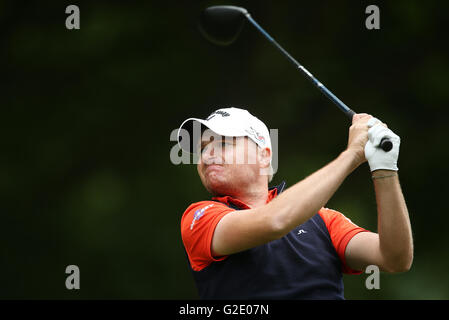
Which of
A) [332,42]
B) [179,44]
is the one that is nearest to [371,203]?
[332,42]

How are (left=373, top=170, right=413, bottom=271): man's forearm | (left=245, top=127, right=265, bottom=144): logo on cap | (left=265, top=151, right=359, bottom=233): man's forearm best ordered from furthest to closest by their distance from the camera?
(left=245, top=127, right=265, bottom=144): logo on cap
(left=373, top=170, right=413, bottom=271): man's forearm
(left=265, top=151, right=359, bottom=233): man's forearm

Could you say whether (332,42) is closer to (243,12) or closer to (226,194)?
(243,12)

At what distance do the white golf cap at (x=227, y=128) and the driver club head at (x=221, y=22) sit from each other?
89 cm

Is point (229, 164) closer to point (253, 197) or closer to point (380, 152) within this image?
point (253, 197)

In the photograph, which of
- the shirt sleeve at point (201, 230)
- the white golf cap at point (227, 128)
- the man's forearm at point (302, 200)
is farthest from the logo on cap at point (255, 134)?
the man's forearm at point (302, 200)

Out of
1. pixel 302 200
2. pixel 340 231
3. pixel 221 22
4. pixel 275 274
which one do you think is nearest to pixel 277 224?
pixel 302 200

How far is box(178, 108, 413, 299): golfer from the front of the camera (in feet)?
6.01

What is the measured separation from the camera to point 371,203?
17.2 feet

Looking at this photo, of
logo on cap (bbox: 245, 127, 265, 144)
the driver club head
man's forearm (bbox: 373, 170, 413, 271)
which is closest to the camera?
man's forearm (bbox: 373, 170, 413, 271)

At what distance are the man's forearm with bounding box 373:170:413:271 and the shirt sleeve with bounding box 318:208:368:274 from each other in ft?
0.54

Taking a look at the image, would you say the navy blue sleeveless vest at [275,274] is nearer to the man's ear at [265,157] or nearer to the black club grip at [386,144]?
the man's ear at [265,157]

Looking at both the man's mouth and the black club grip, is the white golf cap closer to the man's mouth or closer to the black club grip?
the man's mouth

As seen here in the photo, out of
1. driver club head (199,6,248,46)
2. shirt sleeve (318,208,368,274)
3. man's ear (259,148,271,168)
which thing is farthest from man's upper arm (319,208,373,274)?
driver club head (199,6,248,46)

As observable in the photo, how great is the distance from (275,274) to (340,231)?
0.37m
